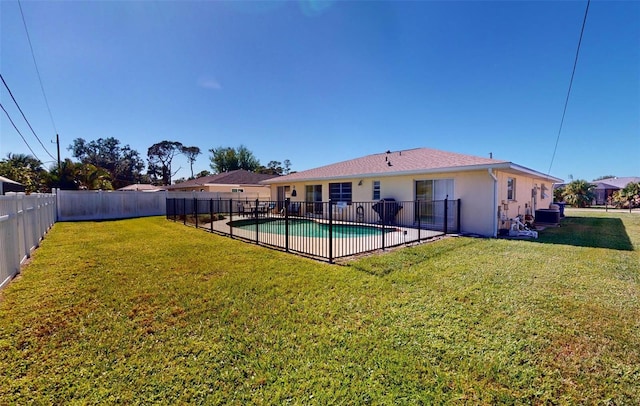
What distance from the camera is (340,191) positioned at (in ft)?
50.8

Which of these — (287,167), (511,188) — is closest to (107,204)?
(511,188)

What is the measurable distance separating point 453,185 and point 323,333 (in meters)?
9.88

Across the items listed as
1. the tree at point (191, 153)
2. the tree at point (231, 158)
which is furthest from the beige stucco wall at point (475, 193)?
the tree at point (191, 153)

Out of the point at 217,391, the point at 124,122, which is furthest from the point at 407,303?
the point at 124,122

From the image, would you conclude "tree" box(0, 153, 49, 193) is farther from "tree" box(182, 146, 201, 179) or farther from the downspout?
the downspout

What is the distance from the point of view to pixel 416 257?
6.36m

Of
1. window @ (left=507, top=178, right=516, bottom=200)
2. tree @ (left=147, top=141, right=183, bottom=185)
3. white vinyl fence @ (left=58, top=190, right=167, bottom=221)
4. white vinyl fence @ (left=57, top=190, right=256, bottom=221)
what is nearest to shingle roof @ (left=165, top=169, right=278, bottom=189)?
white vinyl fence @ (left=57, top=190, right=256, bottom=221)

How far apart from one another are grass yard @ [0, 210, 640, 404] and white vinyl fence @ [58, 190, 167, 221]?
43.8 feet

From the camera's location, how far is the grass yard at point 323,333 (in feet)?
7.48

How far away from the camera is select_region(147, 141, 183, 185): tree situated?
51.2 metres

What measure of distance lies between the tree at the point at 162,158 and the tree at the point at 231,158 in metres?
13.3

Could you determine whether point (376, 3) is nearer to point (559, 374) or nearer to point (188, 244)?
point (188, 244)

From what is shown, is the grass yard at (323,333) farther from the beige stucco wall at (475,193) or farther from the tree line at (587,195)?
the tree line at (587,195)

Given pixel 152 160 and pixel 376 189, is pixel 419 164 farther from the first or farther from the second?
pixel 152 160
